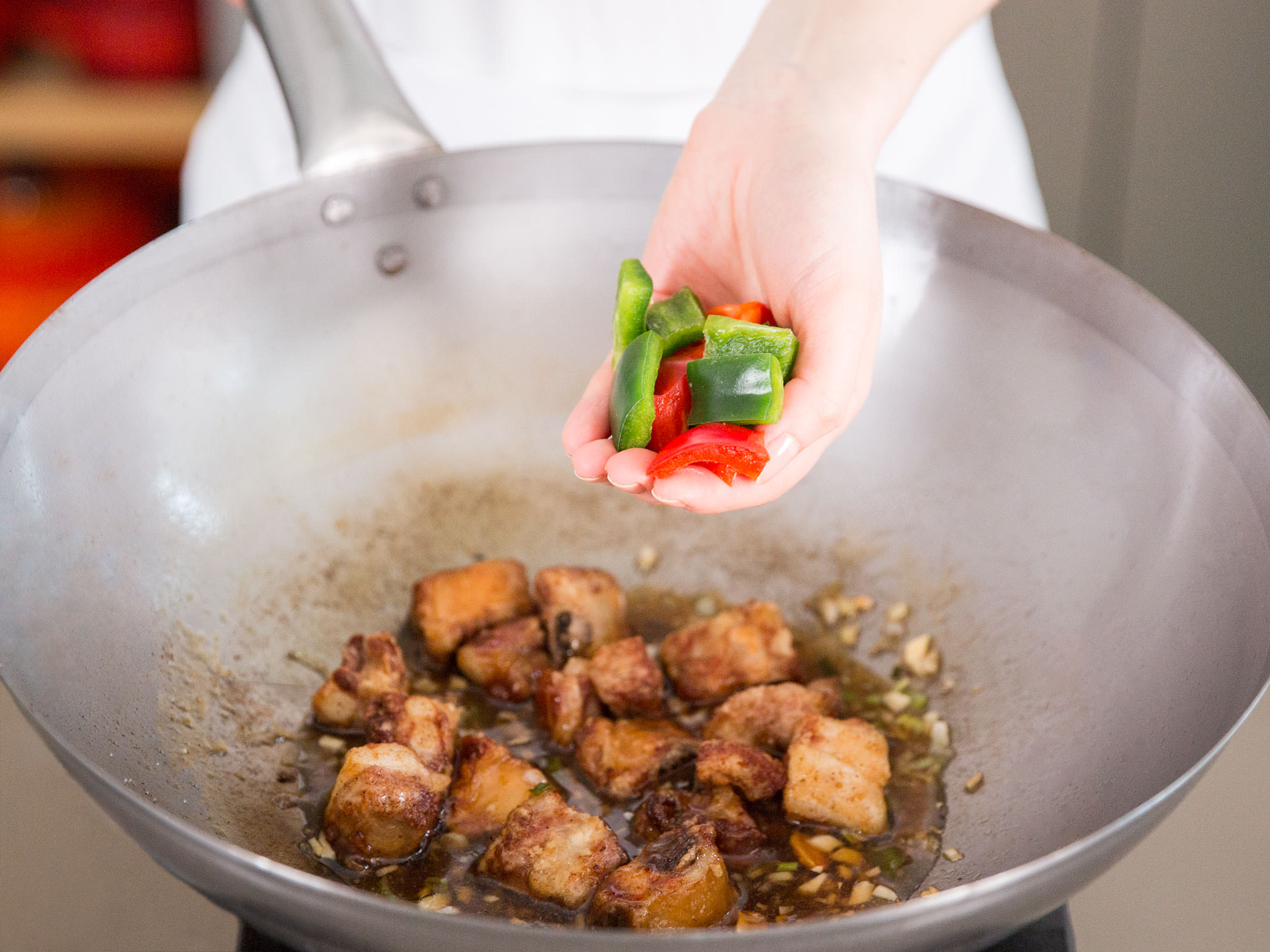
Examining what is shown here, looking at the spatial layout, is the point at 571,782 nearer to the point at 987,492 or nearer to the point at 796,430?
the point at 796,430

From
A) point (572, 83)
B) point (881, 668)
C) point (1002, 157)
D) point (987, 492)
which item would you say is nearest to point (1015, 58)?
point (1002, 157)

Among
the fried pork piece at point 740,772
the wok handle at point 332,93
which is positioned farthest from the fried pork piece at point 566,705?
the wok handle at point 332,93

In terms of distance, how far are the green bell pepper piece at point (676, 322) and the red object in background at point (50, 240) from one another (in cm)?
179

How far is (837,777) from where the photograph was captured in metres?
0.92

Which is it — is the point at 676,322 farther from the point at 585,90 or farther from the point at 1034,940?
the point at 585,90

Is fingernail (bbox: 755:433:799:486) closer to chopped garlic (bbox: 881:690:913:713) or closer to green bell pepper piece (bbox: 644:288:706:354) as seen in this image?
green bell pepper piece (bbox: 644:288:706:354)

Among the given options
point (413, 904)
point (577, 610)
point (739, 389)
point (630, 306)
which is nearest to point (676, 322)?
point (630, 306)

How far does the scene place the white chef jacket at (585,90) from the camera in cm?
153

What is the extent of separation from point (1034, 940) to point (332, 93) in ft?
3.22

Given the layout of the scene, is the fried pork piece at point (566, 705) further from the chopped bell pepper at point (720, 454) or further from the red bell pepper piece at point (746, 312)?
the red bell pepper piece at point (746, 312)

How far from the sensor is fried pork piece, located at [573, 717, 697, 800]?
0.97 meters

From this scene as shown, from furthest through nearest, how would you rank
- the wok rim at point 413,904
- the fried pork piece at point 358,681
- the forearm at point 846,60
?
1. the forearm at point 846,60
2. the fried pork piece at point 358,681
3. the wok rim at point 413,904

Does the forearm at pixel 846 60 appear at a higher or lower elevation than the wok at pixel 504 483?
higher

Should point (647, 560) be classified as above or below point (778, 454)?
below
